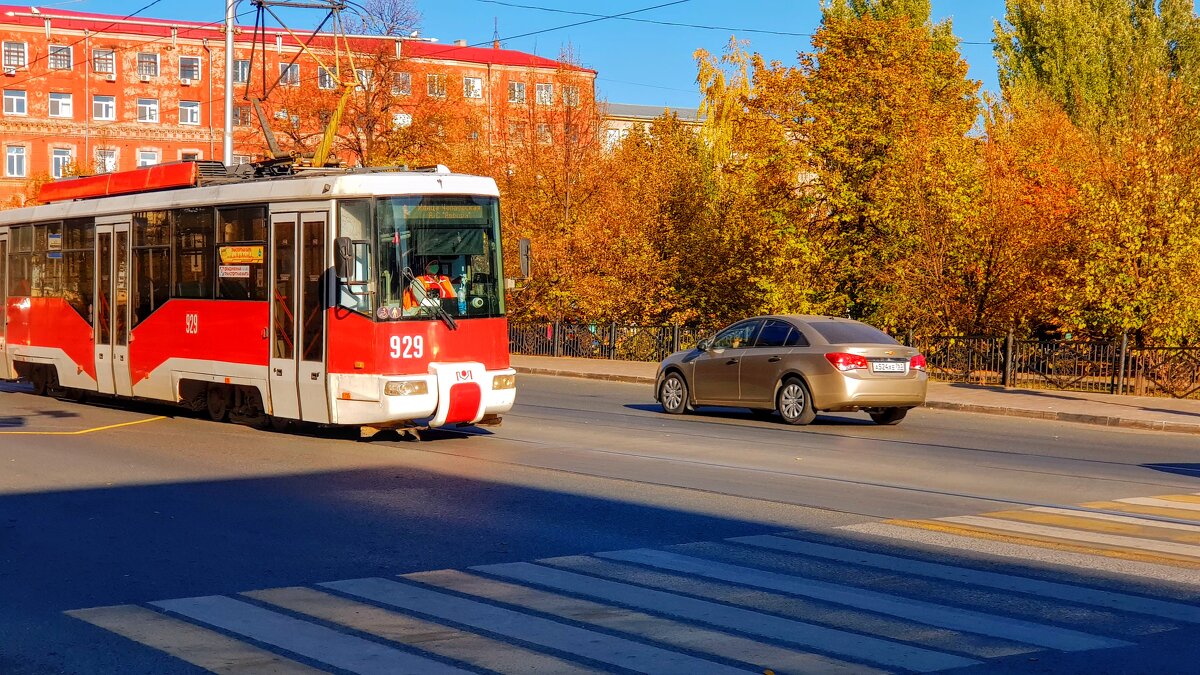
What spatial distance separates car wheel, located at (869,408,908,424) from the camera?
63.7 feet

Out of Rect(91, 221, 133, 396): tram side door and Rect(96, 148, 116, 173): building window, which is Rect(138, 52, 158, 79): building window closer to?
Rect(96, 148, 116, 173): building window

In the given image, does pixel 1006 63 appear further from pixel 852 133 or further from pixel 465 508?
pixel 465 508

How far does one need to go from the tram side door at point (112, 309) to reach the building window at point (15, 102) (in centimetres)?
6688

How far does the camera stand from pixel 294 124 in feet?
181

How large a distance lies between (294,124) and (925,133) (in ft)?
105

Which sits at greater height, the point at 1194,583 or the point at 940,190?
the point at 940,190

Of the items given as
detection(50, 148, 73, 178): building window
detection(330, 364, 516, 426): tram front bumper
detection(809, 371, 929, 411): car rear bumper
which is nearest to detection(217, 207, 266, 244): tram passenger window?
detection(330, 364, 516, 426): tram front bumper

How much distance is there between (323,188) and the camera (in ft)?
49.8

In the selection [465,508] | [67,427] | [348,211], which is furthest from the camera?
[67,427]

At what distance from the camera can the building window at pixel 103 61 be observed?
80500 mm

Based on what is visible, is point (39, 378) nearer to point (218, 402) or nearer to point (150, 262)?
point (150, 262)

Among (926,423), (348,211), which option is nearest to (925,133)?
(926,423)

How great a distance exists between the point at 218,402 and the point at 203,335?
40.0 inches

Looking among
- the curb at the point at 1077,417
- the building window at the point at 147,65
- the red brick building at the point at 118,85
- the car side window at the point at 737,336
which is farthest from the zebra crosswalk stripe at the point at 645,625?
the building window at the point at 147,65
